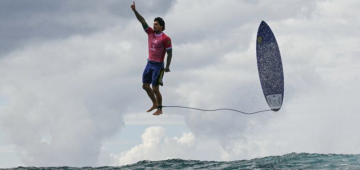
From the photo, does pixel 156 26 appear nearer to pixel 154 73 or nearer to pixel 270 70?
pixel 154 73

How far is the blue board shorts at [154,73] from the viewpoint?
16062mm

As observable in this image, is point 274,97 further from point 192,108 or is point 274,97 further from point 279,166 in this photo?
point 192,108

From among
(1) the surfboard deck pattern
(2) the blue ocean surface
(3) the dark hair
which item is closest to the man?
(3) the dark hair

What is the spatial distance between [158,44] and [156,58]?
0.56 meters

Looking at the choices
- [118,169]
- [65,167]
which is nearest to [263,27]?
[118,169]

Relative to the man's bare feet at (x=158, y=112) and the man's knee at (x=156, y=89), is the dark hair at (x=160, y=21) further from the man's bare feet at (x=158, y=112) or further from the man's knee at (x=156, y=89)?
the man's bare feet at (x=158, y=112)

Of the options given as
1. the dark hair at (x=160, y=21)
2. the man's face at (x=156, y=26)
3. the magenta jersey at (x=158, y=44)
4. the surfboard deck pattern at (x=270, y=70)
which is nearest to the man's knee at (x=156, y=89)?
the magenta jersey at (x=158, y=44)

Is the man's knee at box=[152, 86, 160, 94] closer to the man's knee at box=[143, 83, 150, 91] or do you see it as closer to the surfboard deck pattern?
the man's knee at box=[143, 83, 150, 91]

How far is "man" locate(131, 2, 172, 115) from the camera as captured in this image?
15680 millimetres

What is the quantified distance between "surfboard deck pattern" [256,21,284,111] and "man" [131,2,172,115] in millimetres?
5831

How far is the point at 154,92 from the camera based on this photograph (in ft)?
53.9

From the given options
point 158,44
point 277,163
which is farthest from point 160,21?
point 277,163

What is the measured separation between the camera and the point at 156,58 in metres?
16.0

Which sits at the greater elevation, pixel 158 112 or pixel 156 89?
pixel 156 89
